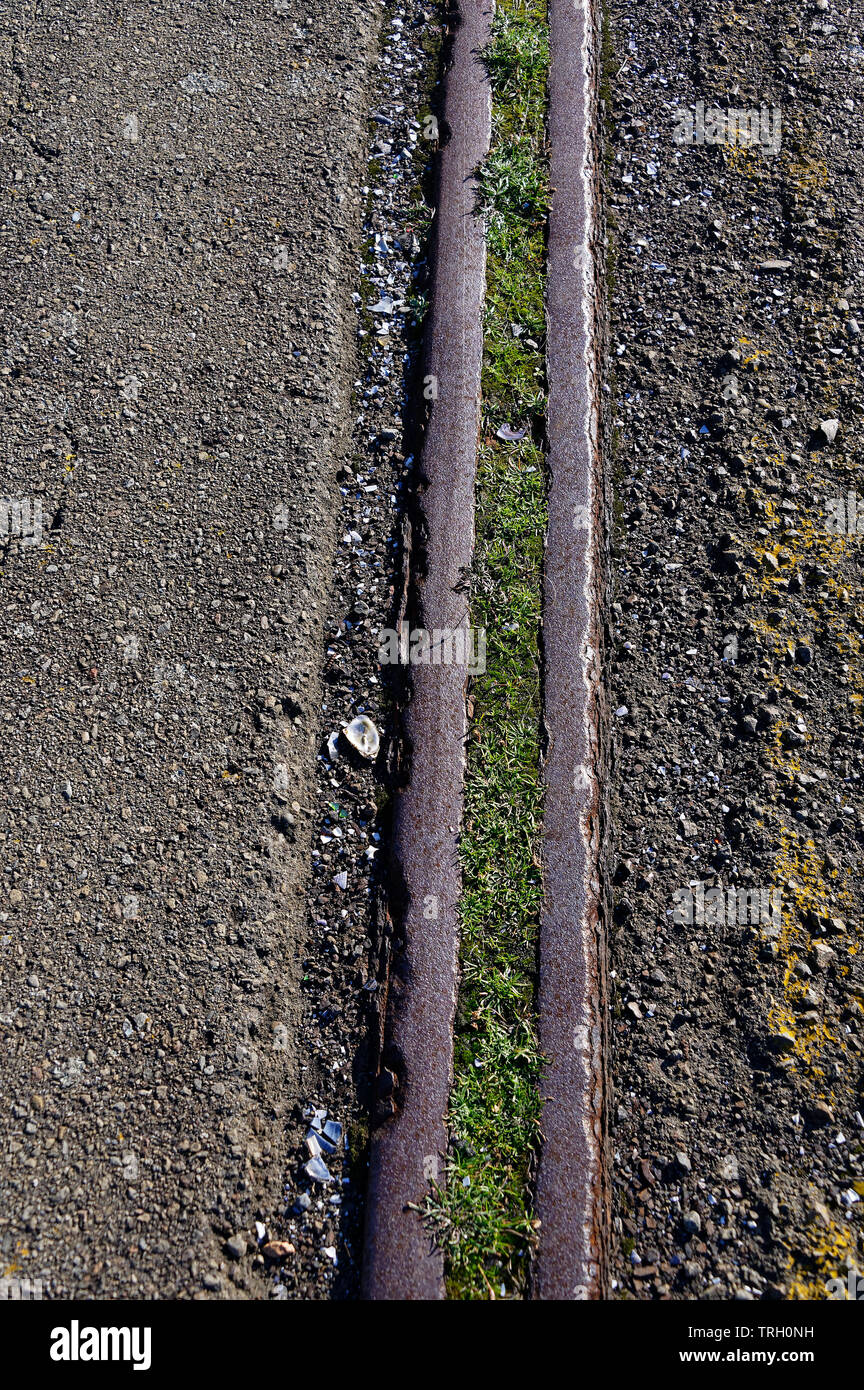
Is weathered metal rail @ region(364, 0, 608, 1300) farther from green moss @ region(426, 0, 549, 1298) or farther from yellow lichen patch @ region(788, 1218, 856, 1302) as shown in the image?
yellow lichen patch @ region(788, 1218, 856, 1302)

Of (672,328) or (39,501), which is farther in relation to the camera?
(672,328)

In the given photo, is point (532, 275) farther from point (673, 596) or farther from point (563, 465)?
point (673, 596)

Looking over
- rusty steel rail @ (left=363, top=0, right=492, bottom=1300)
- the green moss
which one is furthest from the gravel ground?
rusty steel rail @ (left=363, top=0, right=492, bottom=1300)

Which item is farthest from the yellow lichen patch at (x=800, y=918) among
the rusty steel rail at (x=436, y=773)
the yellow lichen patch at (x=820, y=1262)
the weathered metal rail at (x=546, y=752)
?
the rusty steel rail at (x=436, y=773)

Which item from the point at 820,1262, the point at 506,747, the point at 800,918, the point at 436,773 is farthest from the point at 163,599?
the point at 820,1262

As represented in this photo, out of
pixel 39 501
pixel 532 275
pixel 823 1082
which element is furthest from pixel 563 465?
pixel 823 1082

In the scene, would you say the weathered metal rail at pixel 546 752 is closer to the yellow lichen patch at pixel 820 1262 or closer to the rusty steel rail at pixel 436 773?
the rusty steel rail at pixel 436 773

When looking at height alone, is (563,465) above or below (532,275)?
below
